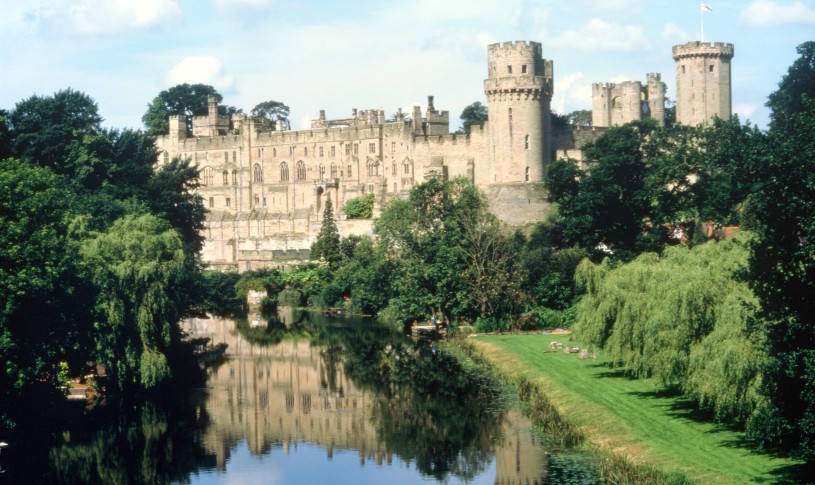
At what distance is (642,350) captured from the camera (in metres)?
37.7

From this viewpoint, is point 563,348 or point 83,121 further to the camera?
point 83,121

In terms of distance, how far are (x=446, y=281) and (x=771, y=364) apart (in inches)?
1380

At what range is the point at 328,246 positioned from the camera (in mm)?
85312

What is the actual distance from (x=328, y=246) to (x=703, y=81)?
26.9 m

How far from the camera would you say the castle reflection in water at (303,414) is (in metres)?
33.8

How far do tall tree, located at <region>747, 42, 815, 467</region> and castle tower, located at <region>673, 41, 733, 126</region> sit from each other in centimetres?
6207

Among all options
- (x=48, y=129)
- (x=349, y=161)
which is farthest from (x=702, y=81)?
(x=48, y=129)

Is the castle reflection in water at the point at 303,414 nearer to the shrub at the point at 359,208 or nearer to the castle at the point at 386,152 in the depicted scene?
the castle at the point at 386,152

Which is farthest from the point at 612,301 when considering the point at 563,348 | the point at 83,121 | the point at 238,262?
the point at 238,262

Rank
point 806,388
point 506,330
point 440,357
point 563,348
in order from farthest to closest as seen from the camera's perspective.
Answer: point 506,330 → point 440,357 → point 563,348 → point 806,388

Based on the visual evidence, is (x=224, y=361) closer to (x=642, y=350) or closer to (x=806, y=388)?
(x=642, y=350)

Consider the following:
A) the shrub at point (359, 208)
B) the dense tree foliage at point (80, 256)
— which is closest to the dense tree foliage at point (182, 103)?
the shrub at point (359, 208)

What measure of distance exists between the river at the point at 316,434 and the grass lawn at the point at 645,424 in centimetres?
121

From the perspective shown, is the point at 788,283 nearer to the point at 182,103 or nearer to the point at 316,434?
the point at 316,434
